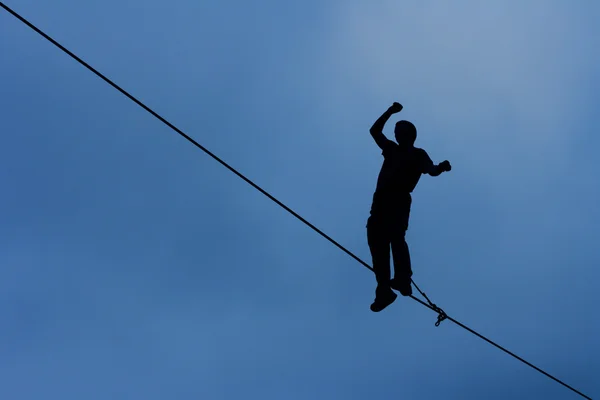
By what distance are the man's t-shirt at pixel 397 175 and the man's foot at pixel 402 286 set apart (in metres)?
0.79

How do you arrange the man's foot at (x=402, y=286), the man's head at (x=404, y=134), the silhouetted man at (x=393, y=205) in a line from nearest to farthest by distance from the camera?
the man's foot at (x=402, y=286)
the silhouetted man at (x=393, y=205)
the man's head at (x=404, y=134)

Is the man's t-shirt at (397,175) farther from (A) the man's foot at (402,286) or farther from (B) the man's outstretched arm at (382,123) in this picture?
(A) the man's foot at (402,286)

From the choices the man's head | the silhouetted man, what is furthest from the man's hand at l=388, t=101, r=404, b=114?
the man's head

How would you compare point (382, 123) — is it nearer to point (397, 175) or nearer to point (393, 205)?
point (397, 175)

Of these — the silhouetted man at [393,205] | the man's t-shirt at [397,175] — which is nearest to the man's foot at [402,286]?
the silhouetted man at [393,205]

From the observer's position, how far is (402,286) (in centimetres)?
1000

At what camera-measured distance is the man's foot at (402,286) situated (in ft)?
32.8

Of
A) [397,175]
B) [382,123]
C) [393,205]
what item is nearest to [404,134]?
[382,123]

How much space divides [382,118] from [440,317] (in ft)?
8.62

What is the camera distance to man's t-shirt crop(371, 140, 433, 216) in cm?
1027

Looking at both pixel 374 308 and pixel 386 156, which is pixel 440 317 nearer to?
pixel 374 308

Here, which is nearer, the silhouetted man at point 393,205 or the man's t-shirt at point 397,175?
the silhouetted man at point 393,205

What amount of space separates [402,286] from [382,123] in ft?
6.20

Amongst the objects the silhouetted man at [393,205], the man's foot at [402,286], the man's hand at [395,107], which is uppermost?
the man's hand at [395,107]
